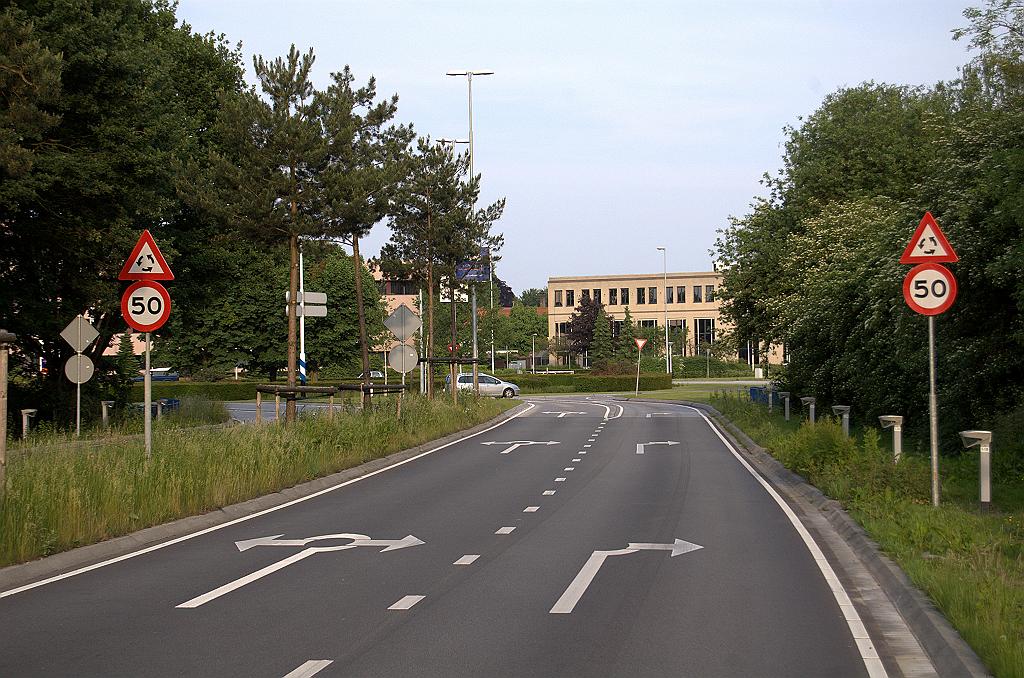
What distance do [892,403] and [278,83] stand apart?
16.5 metres

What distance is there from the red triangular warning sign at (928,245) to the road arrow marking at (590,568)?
4.28 metres

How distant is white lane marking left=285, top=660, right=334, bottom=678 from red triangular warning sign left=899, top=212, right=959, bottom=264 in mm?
8538

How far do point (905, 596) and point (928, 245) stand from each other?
220 inches

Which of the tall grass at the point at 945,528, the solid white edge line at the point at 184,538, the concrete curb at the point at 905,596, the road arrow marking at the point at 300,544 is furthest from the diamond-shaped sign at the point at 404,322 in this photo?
the road arrow marking at the point at 300,544

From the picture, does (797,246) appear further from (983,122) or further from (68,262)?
(68,262)

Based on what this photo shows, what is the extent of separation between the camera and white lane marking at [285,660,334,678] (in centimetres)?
633

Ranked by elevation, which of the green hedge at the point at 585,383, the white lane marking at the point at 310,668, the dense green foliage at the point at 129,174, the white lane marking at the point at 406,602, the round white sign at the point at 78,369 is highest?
the dense green foliage at the point at 129,174

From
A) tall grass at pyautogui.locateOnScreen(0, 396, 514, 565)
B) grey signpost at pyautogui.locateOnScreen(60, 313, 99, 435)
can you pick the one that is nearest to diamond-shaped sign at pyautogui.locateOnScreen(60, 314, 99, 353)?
grey signpost at pyautogui.locateOnScreen(60, 313, 99, 435)

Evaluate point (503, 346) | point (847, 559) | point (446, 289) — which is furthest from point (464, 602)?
point (503, 346)

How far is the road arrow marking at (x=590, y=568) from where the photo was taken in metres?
8.32

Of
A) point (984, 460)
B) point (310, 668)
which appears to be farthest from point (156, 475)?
point (984, 460)

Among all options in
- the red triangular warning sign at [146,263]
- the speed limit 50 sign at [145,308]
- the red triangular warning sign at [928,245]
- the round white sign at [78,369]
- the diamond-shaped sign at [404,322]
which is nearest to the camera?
the red triangular warning sign at [928,245]

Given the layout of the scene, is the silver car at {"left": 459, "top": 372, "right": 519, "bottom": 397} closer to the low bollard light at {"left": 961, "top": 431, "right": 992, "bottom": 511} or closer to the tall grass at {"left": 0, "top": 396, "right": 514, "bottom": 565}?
the tall grass at {"left": 0, "top": 396, "right": 514, "bottom": 565}

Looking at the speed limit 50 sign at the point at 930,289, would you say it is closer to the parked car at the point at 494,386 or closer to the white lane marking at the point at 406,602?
the white lane marking at the point at 406,602
